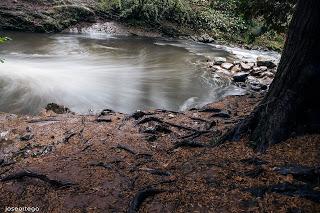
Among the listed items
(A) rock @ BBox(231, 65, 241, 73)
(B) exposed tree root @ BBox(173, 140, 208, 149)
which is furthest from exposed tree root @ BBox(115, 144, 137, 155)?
(A) rock @ BBox(231, 65, 241, 73)

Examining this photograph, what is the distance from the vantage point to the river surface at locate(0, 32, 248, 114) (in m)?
10.9

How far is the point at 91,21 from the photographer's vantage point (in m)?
22.9

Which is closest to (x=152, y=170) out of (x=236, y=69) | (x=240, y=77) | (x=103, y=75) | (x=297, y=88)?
(x=297, y=88)

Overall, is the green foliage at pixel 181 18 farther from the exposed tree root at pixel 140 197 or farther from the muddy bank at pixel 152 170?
the exposed tree root at pixel 140 197

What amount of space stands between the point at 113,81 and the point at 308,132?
929 centimetres

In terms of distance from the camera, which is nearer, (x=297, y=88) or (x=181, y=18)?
(x=297, y=88)

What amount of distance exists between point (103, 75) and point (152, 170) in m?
9.29

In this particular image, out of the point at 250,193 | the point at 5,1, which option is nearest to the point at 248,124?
the point at 250,193

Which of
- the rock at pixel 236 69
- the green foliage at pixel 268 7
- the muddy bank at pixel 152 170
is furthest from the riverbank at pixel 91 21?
the muddy bank at pixel 152 170

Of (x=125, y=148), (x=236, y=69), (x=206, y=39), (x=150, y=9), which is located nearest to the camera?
(x=125, y=148)

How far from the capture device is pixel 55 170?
17.9 feet

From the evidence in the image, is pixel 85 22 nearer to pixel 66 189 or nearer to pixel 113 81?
pixel 113 81

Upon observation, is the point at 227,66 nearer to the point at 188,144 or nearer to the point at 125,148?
the point at 188,144

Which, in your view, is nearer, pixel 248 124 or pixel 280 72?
pixel 280 72
